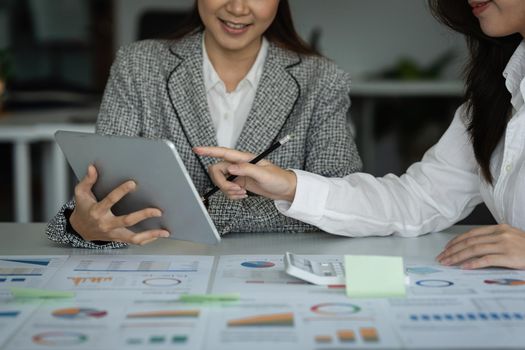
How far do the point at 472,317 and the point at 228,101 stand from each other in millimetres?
1110

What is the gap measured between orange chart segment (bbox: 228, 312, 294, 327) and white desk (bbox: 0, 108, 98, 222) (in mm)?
2316

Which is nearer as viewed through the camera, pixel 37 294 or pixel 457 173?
pixel 37 294

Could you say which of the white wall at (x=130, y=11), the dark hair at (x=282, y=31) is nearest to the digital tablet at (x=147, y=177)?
the dark hair at (x=282, y=31)

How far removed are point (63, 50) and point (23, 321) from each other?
6.32m

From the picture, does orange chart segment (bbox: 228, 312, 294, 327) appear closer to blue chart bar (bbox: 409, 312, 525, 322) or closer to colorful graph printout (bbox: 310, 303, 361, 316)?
colorful graph printout (bbox: 310, 303, 361, 316)

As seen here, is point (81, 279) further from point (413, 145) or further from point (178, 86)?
point (413, 145)

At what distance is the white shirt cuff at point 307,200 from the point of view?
1724mm

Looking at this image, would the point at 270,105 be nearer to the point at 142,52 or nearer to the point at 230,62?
the point at 230,62

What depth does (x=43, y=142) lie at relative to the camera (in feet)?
12.9

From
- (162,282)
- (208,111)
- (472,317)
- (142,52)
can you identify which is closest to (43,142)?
(142,52)

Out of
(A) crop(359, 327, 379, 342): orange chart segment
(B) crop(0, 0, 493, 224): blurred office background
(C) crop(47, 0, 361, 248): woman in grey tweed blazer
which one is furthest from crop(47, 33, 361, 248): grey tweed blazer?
(B) crop(0, 0, 493, 224): blurred office background

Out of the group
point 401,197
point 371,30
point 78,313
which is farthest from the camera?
point 371,30

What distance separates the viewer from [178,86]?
6.88 feet

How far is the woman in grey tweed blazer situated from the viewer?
6.70 feet
